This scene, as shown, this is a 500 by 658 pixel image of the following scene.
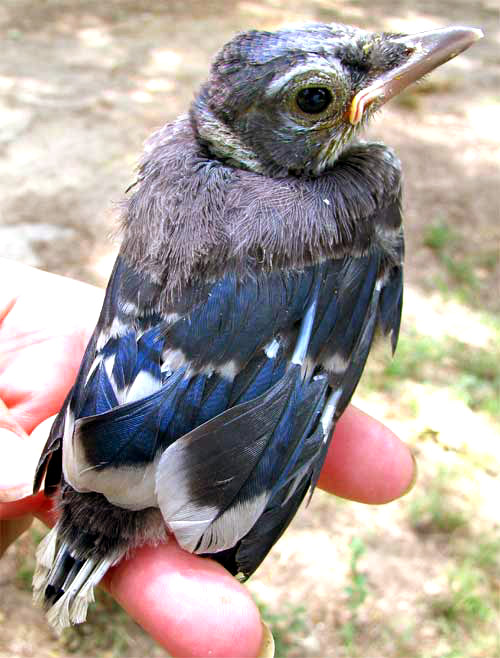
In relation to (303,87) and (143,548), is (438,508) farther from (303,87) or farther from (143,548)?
(303,87)

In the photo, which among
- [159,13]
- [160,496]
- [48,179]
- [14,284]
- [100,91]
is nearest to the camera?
[160,496]

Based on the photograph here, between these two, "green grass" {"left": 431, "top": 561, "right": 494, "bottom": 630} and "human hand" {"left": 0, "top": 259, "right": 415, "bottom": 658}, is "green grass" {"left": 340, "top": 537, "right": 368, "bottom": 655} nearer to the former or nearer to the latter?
"green grass" {"left": 431, "top": 561, "right": 494, "bottom": 630}

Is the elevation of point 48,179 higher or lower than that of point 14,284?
lower

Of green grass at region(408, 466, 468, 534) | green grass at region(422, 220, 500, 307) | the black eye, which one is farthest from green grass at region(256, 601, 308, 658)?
green grass at region(422, 220, 500, 307)

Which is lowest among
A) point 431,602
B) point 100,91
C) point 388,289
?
point 431,602

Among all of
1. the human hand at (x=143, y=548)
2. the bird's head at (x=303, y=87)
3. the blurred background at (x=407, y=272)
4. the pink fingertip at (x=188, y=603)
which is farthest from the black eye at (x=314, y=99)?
the pink fingertip at (x=188, y=603)

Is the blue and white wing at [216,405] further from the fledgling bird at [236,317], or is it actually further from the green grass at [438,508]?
the green grass at [438,508]

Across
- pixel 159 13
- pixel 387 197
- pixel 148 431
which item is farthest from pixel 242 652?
pixel 159 13

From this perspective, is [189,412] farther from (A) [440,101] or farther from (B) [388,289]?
(A) [440,101]
